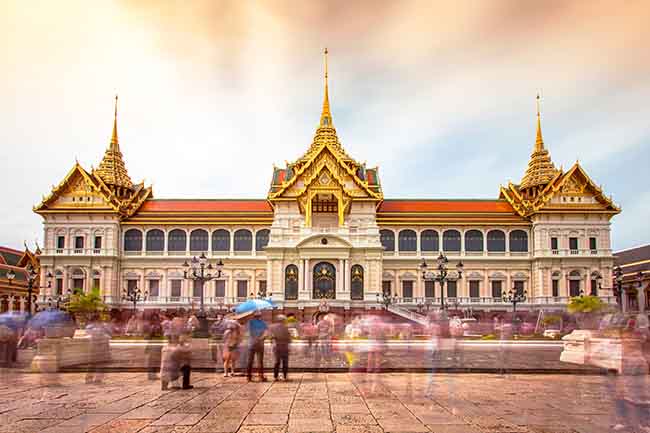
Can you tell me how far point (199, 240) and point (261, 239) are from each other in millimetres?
6208

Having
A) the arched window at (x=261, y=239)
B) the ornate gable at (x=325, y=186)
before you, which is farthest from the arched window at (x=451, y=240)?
the arched window at (x=261, y=239)

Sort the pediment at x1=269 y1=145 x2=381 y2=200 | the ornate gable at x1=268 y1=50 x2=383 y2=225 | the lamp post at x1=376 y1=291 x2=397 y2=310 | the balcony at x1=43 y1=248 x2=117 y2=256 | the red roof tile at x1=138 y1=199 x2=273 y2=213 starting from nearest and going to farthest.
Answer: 1. the lamp post at x1=376 y1=291 x2=397 y2=310
2. the ornate gable at x1=268 y1=50 x2=383 y2=225
3. the pediment at x1=269 y1=145 x2=381 y2=200
4. the balcony at x1=43 y1=248 x2=117 y2=256
5. the red roof tile at x1=138 y1=199 x2=273 y2=213

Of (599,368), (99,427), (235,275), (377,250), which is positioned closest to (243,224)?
(235,275)

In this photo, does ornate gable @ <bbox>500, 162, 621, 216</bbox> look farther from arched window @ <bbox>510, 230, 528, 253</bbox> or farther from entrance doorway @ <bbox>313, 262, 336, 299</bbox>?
entrance doorway @ <bbox>313, 262, 336, 299</bbox>

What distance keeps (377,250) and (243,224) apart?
14.0 meters

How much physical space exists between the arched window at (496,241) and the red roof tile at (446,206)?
2430mm

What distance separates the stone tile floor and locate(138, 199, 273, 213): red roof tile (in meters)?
47.6

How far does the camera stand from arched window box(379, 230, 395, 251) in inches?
2451

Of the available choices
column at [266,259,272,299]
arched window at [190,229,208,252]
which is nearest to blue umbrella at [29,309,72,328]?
column at [266,259,272,299]

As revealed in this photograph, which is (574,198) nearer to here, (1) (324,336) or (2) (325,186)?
(2) (325,186)

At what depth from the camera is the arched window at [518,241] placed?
6241 cm

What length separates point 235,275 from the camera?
6238 cm

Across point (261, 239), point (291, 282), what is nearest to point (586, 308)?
point (291, 282)

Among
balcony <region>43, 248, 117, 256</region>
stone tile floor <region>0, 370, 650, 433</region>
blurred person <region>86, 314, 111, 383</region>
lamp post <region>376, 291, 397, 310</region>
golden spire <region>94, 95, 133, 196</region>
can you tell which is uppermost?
golden spire <region>94, 95, 133, 196</region>
